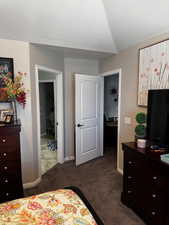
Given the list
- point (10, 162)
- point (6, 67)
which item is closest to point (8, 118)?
point (10, 162)

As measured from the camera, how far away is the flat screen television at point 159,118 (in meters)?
1.84

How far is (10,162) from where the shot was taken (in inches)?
84.8

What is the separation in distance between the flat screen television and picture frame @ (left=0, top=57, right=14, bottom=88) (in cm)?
209

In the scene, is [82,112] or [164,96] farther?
[82,112]

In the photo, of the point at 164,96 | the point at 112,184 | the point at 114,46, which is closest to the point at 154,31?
the point at 114,46

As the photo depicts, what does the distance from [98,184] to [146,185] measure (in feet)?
3.73

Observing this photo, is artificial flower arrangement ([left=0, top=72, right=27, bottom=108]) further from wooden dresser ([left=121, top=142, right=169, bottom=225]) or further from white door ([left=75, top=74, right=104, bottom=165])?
wooden dresser ([left=121, top=142, right=169, bottom=225])

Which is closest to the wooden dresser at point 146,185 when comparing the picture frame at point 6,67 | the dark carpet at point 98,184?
the dark carpet at point 98,184

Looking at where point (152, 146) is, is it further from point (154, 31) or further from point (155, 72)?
point (154, 31)

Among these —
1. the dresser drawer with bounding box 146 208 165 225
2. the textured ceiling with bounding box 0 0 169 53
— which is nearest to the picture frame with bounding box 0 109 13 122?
the textured ceiling with bounding box 0 0 169 53

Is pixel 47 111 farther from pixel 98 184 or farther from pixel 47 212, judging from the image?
pixel 47 212

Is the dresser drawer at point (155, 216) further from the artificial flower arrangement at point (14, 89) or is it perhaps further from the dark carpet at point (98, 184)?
the artificial flower arrangement at point (14, 89)

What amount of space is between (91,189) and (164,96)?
1.90 metres

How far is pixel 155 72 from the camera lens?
229 cm
